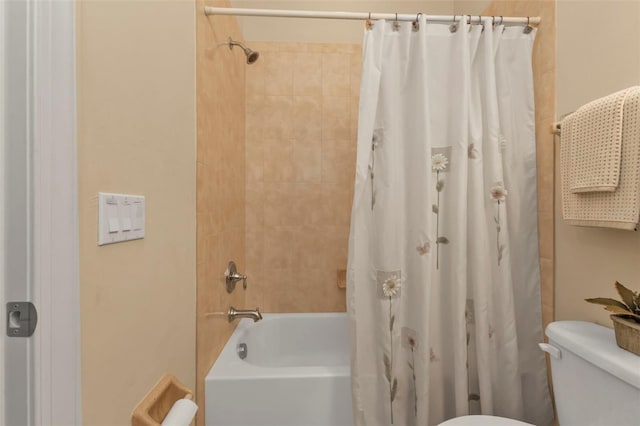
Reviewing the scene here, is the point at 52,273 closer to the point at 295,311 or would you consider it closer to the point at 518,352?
the point at 518,352

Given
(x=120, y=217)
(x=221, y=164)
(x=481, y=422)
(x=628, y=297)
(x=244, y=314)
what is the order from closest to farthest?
(x=120, y=217), (x=628, y=297), (x=481, y=422), (x=221, y=164), (x=244, y=314)

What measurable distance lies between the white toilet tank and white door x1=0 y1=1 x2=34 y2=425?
1220 millimetres

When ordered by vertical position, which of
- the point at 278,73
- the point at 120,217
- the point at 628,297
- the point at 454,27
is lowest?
the point at 628,297

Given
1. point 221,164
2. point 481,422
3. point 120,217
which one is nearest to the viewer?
point 120,217

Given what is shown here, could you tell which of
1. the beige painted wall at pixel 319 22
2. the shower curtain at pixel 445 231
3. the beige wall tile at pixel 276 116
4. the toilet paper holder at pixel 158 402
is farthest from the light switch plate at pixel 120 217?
the beige painted wall at pixel 319 22

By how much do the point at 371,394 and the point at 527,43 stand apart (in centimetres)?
153

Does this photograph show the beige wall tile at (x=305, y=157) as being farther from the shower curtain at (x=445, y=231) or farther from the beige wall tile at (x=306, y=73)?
the shower curtain at (x=445, y=231)

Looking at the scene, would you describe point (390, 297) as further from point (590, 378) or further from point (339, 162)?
point (339, 162)

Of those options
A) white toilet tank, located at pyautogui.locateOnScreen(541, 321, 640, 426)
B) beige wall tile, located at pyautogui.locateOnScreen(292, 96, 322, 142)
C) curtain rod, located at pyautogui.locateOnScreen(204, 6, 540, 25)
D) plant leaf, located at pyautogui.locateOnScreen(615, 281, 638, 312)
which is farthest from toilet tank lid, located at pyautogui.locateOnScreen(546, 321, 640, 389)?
beige wall tile, located at pyautogui.locateOnScreen(292, 96, 322, 142)

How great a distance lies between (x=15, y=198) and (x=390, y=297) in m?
1.12

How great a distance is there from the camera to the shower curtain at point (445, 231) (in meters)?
1.26

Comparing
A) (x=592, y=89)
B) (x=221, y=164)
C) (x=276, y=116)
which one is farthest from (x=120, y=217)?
(x=276, y=116)

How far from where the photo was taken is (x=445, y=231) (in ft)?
4.31

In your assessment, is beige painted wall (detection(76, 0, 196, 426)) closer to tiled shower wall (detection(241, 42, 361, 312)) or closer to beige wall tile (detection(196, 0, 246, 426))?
beige wall tile (detection(196, 0, 246, 426))
